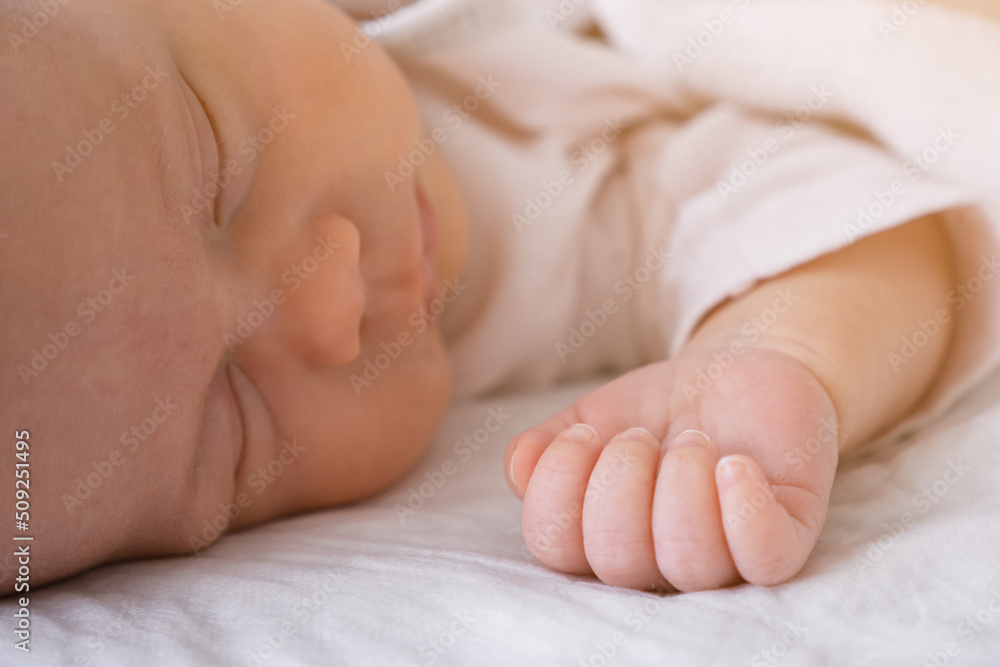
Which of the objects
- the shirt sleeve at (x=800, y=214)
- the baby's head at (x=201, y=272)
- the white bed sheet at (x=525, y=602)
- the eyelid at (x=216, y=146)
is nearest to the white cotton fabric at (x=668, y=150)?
the shirt sleeve at (x=800, y=214)

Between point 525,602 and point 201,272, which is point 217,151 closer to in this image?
point 201,272

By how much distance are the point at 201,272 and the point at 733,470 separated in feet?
1.57

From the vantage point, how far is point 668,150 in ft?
3.83

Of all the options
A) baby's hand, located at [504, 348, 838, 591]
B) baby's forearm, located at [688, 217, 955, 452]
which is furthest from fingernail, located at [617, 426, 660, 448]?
baby's forearm, located at [688, 217, 955, 452]

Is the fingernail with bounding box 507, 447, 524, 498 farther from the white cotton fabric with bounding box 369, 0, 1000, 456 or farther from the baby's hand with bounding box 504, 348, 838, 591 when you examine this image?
the white cotton fabric with bounding box 369, 0, 1000, 456

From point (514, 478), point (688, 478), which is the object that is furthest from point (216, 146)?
point (688, 478)

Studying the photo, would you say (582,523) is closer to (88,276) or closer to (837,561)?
(837,561)

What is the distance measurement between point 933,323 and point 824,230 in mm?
158

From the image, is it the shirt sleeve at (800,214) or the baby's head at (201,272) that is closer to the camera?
the baby's head at (201,272)

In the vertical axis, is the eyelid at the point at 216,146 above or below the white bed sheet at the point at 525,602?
above

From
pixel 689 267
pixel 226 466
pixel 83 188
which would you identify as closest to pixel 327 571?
pixel 226 466

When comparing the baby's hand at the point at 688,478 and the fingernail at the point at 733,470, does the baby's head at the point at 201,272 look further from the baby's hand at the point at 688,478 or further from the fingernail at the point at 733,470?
the fingernail at the point at 733,470

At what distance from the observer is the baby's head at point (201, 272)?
0.60 m

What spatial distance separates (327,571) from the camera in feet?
2.06
